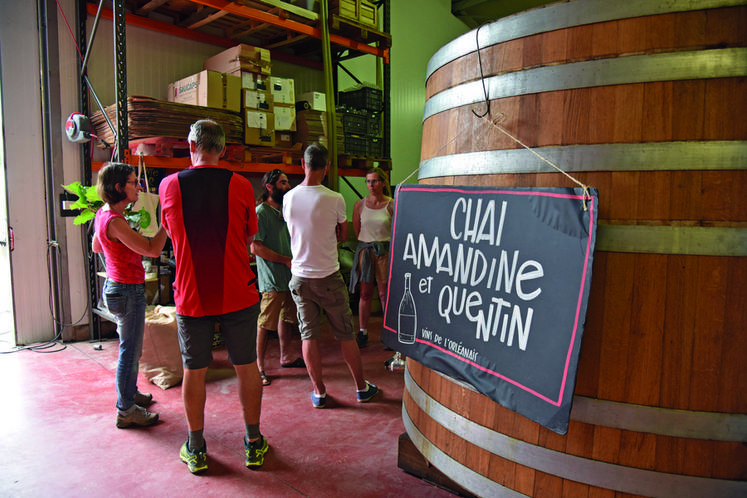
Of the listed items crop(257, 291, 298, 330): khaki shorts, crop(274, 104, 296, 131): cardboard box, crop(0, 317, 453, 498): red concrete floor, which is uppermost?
crop(274, 104, 296, 131): cardboard box

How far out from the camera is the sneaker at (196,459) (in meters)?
3.01

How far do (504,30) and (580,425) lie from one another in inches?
60.9

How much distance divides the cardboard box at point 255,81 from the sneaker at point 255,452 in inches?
159

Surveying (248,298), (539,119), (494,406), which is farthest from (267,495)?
(539,119)

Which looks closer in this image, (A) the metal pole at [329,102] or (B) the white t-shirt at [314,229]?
(B) the white t-shirt at [314,229]

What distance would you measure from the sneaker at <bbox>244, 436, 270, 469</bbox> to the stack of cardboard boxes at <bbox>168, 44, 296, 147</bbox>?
11.9 feet

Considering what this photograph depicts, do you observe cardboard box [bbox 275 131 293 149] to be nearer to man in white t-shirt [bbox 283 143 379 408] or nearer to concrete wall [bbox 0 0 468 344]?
concrete wall [bbox 0 0 468 344]

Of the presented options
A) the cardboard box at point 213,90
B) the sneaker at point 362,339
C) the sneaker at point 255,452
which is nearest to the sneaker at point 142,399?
the sneaker at point 255,452

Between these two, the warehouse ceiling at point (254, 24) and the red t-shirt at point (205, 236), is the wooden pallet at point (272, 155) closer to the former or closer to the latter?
the warehouse ceiling at point (254, 24)

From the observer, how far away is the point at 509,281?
1996mm

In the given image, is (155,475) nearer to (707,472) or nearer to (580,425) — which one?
(580,425)

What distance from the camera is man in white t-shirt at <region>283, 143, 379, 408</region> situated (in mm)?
3828

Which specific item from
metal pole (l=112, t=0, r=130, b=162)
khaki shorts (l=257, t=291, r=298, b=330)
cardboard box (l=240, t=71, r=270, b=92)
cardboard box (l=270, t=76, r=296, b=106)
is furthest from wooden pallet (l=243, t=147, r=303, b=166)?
khaki shorts (l=257, t=291, r=298, b=330)

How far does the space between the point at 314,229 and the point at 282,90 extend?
3.00 m
